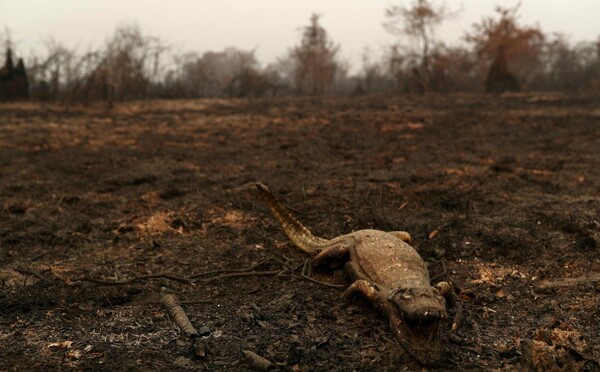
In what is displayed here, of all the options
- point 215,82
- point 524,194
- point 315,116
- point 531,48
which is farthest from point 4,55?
point 531,48

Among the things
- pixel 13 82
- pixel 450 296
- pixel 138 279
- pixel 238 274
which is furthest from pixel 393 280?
pixel 13 82

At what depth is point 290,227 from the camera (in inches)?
191

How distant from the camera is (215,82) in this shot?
30.2m

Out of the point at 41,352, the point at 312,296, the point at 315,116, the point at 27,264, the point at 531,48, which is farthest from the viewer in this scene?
the point at 531,48

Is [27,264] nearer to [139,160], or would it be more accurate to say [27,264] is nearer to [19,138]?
[139,160]

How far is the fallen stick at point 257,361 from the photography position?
9.23 ft

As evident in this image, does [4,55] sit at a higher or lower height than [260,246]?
higher

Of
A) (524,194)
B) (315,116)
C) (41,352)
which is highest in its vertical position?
(315,116)

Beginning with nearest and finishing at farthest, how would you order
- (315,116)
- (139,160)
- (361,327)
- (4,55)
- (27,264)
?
1. (361,327)
2. (27,264)
3. (139,160)
4. (315,116)
5. (4,55)

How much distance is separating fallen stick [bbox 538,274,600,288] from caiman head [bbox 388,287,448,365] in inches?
56.7

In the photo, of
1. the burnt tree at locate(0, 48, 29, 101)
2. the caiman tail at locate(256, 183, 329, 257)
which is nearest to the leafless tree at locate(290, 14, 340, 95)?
the burnt tree at locate(0, 48, 29, 101)

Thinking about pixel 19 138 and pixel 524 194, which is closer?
pixel 524 194

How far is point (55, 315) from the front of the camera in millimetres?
3510

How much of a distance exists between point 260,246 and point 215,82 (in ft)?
87.3
